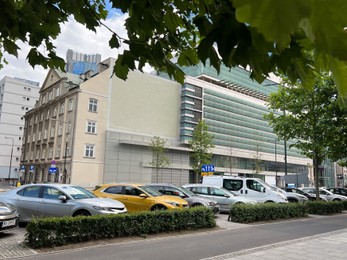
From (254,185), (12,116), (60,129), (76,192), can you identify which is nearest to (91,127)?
(60,129)

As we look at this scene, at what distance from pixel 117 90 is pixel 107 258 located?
48.9 m

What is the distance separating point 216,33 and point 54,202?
1165 centimetres

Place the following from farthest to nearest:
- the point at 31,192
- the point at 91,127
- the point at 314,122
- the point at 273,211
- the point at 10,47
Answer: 1. the point at 91,127
2. the point at 314,122
3. the point at 273,211
4. the point at 31,192
5. the point at 10,47

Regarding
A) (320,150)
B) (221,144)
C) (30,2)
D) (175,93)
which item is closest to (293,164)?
(221,144)

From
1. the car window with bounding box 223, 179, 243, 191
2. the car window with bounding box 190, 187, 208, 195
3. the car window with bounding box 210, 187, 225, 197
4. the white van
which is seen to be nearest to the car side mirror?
the car window with bounding box 190, 187, 208, 195

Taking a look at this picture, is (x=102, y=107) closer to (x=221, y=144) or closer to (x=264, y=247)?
(x=221, y=144)

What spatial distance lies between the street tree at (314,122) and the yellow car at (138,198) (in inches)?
465

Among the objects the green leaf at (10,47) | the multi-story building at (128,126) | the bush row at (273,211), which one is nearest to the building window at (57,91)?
the multi-story building at (128,126)

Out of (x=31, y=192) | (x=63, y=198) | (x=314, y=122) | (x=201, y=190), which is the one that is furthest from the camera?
(x=314, y=122)

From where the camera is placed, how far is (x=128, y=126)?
57031mm

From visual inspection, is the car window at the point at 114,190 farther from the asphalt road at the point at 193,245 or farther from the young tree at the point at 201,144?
the young tree at the point at 201,144

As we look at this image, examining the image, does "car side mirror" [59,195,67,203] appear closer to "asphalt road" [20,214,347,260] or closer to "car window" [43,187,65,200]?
"car window" [43,187,65,200]

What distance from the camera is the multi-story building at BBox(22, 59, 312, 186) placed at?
5050 centimetres

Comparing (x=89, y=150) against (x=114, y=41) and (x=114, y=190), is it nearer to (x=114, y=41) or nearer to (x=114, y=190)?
(x=114, y=190)
